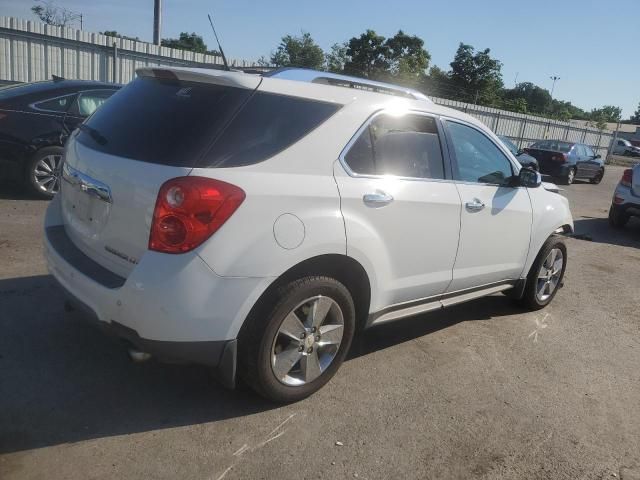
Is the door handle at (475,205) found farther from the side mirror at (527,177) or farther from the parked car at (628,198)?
the parked car at (628,198)

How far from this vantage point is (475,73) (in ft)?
204

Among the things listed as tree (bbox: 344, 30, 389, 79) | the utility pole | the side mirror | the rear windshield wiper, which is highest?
tree (bbox: 344, 30, 389, 79)

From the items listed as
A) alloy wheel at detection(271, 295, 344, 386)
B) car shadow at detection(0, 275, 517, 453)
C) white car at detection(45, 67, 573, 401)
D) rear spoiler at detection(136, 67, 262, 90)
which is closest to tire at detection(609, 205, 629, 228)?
white car at detection(45, 67, 573, 401)

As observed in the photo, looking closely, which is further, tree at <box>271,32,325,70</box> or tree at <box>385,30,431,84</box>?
tree at <box>385,30,431,84</box>

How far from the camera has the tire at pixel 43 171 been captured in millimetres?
7160

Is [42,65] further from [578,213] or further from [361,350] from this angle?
[578,213]

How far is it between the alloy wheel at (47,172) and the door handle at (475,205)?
5.55 m

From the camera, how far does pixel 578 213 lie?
12.8 meters

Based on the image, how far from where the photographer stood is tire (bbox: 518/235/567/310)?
16.5 feet

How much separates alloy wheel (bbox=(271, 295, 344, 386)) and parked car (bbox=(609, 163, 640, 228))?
9.10 metres

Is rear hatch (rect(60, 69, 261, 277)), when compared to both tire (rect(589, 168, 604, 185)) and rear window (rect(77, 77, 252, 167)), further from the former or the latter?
tire (rect(589, 168, 604, 185))

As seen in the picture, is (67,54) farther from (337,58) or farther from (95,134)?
(337,58)

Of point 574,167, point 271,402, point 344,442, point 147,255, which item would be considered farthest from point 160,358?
point 574,167

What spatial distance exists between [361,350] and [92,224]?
2.05 meters
